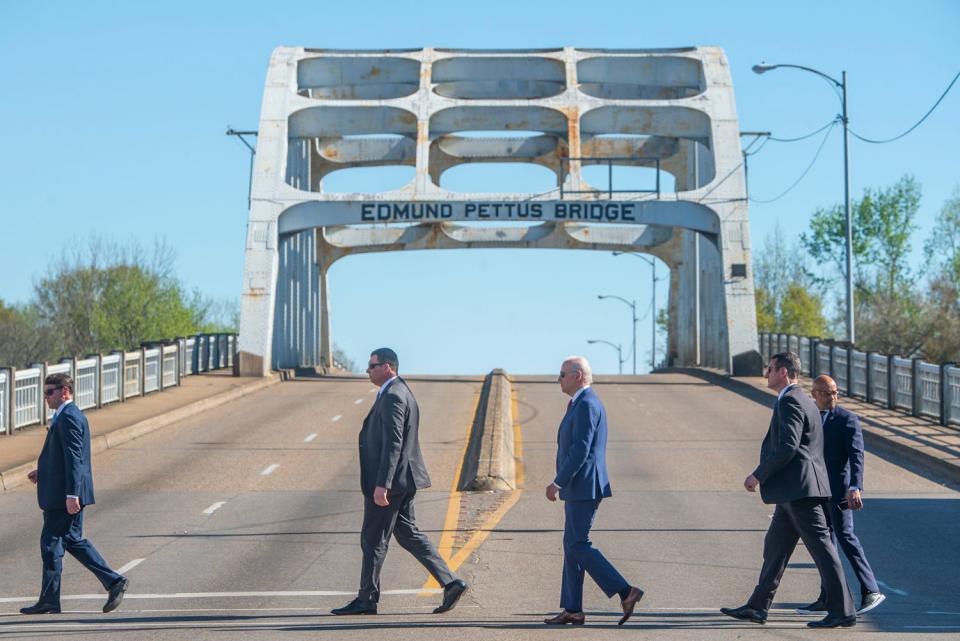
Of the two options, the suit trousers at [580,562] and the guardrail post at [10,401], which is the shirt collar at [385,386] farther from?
the guardrail post at [10,401]

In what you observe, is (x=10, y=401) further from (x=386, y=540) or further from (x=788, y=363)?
(x=788, y=363)

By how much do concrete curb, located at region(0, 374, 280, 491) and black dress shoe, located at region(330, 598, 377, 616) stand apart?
8.83 m

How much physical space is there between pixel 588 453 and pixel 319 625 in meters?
2.19

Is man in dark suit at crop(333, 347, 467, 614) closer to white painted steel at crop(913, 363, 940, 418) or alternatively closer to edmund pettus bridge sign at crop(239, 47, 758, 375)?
white painted steel at crop(913, 363, 940, 418)

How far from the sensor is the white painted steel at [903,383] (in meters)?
27.8

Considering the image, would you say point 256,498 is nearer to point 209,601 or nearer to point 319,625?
point 209,601

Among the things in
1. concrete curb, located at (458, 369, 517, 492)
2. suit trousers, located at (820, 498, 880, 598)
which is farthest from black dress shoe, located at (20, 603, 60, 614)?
concrete curb, located at (458, 369, 517, 492)

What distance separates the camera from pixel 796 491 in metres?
9.58

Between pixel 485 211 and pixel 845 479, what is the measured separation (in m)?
32.0

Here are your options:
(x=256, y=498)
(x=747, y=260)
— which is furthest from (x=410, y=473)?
(x=747, y=260)

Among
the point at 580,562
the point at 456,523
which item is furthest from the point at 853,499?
the point at 456,523

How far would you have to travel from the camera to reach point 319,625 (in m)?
9.57

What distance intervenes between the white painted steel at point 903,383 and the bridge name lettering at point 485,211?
589 inches

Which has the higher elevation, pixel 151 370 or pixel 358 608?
pixel 151 370
